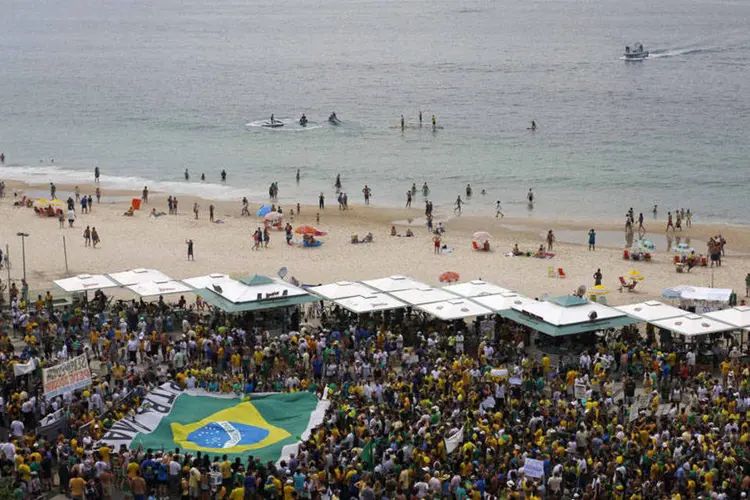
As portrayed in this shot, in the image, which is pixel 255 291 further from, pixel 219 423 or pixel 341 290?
pixel 219 423

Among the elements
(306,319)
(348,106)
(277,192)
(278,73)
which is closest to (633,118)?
(348,106)

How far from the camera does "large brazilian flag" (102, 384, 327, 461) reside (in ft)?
82.5

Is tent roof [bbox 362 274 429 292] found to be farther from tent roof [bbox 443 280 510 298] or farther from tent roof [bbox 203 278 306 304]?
tent roof [bbox 203 278 306 304]

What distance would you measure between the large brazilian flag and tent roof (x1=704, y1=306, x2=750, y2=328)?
510 inches

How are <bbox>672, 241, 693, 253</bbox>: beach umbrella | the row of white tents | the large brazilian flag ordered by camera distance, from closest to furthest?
1. the large brazilian flag
2. the row of white tents
3. <bbox>672, 241, 693, 253</bbox>: beach umbrella

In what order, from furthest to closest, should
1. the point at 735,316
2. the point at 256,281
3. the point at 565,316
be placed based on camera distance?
1. the point at 256,281
2. the point at 735,316
3. the point at 565,316

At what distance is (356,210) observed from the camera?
65.1 m

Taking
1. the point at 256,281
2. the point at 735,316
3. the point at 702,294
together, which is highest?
the point at 256,281

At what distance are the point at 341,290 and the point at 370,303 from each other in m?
1.55

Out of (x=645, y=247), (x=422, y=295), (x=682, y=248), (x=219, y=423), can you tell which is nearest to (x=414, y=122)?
(x=645, y=247)

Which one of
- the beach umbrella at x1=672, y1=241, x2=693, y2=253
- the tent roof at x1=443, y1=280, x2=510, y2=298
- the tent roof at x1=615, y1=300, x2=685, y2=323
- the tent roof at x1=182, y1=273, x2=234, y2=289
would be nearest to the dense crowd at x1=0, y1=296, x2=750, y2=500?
the tent roof at x1=615, y1=300, x2=685, y2=323

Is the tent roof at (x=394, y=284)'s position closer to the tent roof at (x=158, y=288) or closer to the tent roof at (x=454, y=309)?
the tent roof at (x=454, y=309)

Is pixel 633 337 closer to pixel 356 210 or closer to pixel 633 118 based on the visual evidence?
pixel 356 210

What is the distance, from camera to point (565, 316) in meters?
32.6
